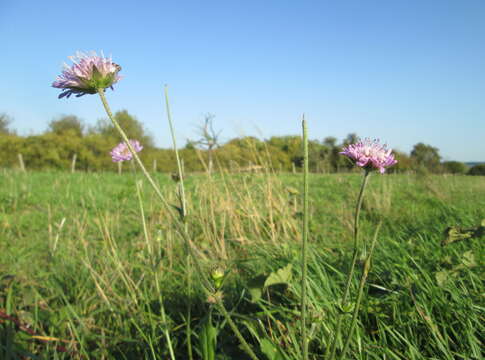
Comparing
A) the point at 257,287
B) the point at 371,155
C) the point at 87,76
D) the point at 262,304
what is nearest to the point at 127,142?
the point at 87,76

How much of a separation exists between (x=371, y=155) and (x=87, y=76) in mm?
699

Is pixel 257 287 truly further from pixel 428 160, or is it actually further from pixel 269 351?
pixel 428 160

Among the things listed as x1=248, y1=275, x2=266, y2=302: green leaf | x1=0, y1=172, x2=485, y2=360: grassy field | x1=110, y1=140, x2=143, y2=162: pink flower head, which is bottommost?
x1=0, y1=172, x2=485, y2=360: grassy field

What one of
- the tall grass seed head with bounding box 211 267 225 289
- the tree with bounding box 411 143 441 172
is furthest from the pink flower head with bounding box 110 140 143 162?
the tree with bounding box 411 143 441 172

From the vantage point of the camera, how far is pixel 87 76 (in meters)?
0.76

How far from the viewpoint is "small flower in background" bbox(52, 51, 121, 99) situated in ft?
2.49

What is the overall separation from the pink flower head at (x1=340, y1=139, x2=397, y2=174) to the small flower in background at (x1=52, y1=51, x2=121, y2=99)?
24.1 inches

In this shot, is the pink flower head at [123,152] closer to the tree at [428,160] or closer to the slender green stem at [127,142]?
the slender green stem at [127,142]

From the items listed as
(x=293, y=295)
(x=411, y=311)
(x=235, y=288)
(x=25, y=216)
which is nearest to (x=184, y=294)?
(x=235, y=288)

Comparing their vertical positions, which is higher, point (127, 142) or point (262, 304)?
point (127, 142)

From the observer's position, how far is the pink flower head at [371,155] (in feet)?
2.39

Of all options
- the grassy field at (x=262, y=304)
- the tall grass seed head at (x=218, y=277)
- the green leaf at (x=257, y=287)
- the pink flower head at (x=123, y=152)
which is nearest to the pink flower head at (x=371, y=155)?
the grassy field at (x=262, y=304)

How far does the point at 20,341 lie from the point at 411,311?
1598 mm

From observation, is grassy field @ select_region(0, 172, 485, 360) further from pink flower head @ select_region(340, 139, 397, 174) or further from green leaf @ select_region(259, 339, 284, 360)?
pink flower head @ select_region(340, 139, 397, 174)
